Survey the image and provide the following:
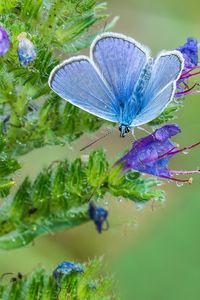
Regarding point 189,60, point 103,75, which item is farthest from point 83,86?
point 189,60

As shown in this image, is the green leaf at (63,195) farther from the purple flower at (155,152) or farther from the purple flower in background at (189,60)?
the purple flower in background at (189,60)

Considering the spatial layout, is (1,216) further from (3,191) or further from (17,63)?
(17,63)

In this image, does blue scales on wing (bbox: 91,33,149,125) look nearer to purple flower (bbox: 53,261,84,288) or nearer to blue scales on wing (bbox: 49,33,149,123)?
blue scales on wing (bbox: 49,33,149,123)

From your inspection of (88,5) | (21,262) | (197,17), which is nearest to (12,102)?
(88,5)

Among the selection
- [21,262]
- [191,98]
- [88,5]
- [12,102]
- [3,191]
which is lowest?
[21,262]

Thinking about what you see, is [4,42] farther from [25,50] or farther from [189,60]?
[189,60]

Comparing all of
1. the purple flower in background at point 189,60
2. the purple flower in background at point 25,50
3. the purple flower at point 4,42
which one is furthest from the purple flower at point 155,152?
the purple flower at point 4,42
